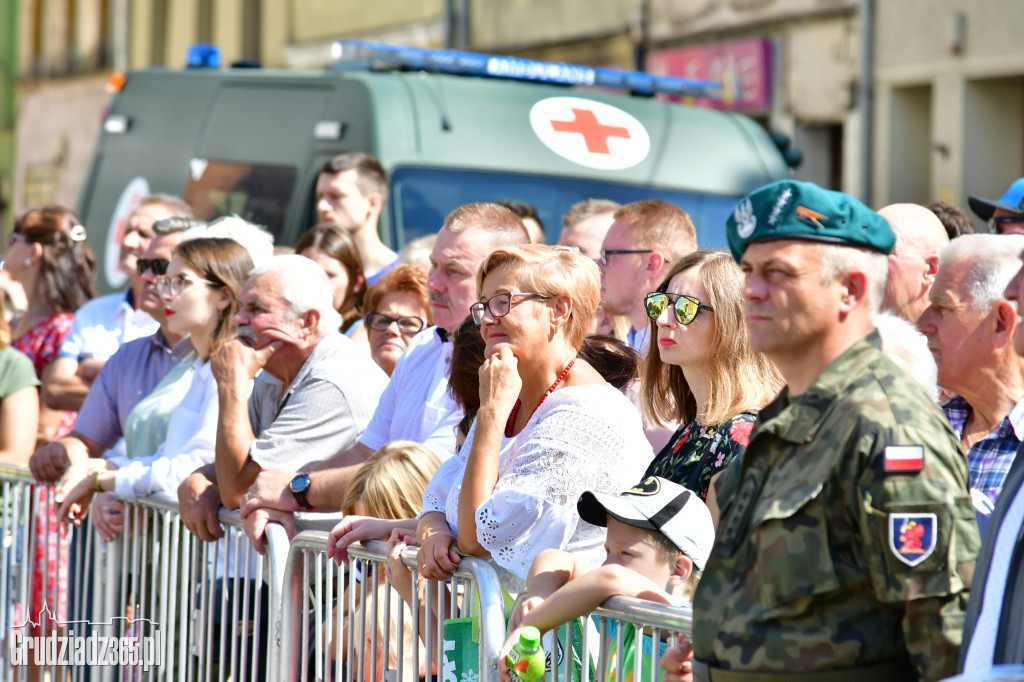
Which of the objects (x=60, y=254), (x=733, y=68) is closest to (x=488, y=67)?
(x=60, y=254)

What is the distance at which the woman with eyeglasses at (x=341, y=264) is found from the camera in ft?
19.9

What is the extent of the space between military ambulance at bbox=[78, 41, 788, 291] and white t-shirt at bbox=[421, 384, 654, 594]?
367cm

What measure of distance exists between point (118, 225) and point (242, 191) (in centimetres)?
121

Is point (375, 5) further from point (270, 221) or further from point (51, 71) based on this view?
point (270, 221)

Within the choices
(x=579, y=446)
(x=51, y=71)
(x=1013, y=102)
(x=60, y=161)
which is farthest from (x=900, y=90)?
(x=51, y=71)

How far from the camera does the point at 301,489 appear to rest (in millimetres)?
4352

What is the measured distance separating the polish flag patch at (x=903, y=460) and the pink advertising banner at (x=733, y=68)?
494 inches

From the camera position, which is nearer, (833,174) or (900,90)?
(900,90)

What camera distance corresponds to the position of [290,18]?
2023 cm

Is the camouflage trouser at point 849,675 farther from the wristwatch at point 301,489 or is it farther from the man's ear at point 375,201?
the man's ear at point 375,201

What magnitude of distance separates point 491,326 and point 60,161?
2106 cm

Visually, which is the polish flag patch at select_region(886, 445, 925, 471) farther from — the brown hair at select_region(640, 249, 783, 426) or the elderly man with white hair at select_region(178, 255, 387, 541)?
the elderly man with white hair at select_region(178, 255, 387, 541)

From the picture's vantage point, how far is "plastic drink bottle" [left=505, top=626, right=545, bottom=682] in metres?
3.01

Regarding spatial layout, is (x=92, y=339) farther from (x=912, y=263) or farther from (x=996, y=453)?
(x=996, y=453)
